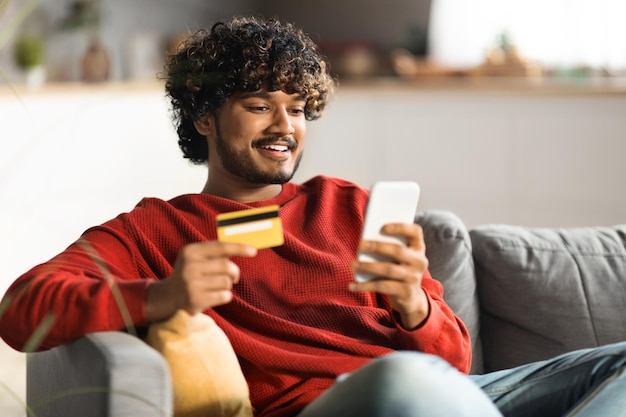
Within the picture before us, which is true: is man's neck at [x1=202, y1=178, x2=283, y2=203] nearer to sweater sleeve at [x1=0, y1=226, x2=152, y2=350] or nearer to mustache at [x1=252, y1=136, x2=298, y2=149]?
mustache at [x1=252, y1=136, x2=298, y2=149]

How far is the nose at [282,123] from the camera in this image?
1799 mm

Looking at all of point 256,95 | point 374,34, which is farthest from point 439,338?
point 374,34

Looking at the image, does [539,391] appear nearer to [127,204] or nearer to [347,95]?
[127,204]

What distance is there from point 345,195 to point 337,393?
2.24 ft

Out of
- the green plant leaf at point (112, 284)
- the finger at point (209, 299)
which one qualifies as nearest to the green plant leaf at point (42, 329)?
the green plant leaf at point (112, 284)

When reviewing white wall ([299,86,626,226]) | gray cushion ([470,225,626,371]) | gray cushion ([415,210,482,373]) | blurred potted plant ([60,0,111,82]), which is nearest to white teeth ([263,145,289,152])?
gray cushion ([415,210,482,373])

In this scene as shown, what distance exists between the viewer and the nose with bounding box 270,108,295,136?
5.90ft

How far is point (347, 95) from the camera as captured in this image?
470 cm

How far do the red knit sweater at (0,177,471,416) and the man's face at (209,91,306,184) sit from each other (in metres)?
0.07

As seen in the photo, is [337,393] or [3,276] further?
[3,276]

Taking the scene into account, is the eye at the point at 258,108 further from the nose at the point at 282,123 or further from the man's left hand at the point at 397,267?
the man's left hand at the point at 397,267

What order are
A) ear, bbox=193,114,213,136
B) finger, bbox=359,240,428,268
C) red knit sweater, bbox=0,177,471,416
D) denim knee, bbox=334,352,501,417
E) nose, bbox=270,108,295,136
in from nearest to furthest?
denim knee, bbox=334,352,501,417 < finger, bbox=359,240,428,268 < red knit sweater, bbox=0,177,471,416 < nose, bbox=270,108,295,136 < ear, bbox=193,114,213,136

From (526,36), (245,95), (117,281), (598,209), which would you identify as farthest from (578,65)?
(117,281)

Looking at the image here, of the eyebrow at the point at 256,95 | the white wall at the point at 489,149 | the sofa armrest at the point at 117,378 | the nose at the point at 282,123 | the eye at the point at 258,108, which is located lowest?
the white wall at the point at 489,149
